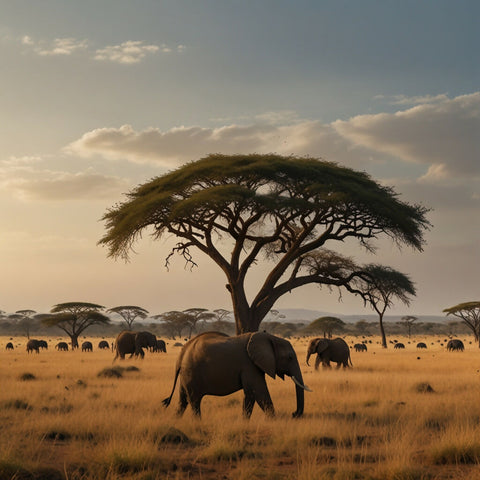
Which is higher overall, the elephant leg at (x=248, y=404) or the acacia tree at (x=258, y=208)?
the acacia tree at (x=258, y=208)

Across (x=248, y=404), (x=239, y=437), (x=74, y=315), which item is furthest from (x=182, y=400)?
(x=74, y=315)

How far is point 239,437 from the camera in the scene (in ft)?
33.8

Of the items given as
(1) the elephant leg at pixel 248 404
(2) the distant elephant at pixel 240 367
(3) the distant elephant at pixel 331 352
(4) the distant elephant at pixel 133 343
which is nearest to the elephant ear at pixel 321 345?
(3) the distant elephant at pixel 331 352

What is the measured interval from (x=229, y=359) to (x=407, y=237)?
1469cm

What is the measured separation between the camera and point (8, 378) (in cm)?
2339

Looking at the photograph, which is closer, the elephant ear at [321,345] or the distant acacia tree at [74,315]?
the elephant ear at [321,345]

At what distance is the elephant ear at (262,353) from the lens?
1185 centimetres

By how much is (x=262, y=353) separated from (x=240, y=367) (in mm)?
534

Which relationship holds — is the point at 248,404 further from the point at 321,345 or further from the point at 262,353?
the point at 321,345

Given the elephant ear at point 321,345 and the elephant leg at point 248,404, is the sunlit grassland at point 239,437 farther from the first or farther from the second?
the elephant ear at point 321,345

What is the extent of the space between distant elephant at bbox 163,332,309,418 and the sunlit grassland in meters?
0.48

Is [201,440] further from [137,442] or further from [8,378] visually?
[8,378]

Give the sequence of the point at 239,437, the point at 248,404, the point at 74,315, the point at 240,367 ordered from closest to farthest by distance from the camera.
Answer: the point at 239,437, the point at 240,367, the point at 248,404, the point at 74,315

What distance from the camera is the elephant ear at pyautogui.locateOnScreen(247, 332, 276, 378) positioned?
38.9ft
